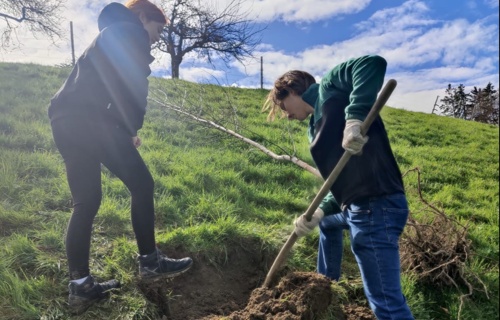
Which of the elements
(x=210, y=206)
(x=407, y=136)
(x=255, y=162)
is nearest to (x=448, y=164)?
(x=407, y=136)

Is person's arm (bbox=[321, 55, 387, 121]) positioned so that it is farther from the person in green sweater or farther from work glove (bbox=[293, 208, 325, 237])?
work glove (bbox=[293, 208, 325, 237])

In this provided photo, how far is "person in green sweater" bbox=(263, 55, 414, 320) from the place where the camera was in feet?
6.28

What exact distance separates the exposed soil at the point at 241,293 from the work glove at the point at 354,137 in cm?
108

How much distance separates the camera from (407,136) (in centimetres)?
1020

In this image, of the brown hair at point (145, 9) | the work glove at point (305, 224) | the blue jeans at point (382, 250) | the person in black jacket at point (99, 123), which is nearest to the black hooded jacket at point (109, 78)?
the person in black jacket at point (99, 123)

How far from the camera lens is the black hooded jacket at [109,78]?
7.70 ft

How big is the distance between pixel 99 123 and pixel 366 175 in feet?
5.29

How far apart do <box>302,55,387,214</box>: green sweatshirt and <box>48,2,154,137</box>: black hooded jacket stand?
115 cm

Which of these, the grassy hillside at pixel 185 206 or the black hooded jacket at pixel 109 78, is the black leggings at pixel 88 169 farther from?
the grassy hillside at pixel 185 206

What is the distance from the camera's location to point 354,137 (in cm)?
186

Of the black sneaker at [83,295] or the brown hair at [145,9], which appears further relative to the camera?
the brown hair at [145,9]

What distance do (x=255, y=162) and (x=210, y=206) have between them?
2.03 meters

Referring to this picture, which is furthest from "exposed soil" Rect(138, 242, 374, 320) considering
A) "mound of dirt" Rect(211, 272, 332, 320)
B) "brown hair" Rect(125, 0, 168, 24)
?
"brown hair" Rect(125, 0, 168, 24)

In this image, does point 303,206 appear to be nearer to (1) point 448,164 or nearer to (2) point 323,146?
(2) point 323,146
